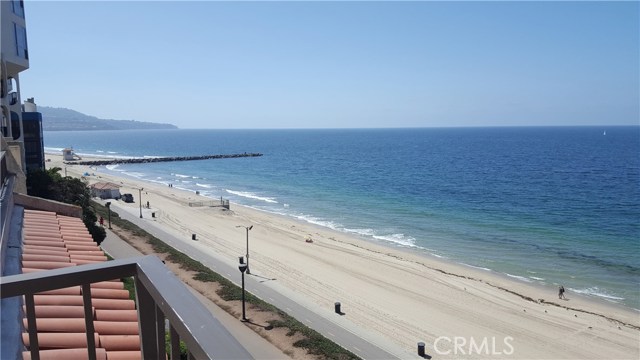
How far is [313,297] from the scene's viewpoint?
23141 mm

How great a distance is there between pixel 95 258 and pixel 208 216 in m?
40.6

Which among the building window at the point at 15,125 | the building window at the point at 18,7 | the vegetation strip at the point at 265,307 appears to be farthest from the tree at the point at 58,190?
the building window at the point at 18,7

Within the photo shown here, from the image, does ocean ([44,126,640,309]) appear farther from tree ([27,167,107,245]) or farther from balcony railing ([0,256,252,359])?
balcony railing ([0,256,252,359])

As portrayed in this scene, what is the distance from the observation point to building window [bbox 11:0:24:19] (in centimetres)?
2072

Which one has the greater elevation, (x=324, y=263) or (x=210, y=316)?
(x=210, y=316)

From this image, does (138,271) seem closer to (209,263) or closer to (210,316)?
(210,316)

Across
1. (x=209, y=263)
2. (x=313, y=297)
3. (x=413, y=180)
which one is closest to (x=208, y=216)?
(x=209, y=263)

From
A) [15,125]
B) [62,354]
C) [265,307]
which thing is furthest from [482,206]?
[62,354]

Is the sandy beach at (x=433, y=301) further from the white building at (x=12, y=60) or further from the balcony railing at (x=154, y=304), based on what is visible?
the balcony railing at (x=154, y=304)

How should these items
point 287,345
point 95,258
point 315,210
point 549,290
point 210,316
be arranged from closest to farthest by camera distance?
point 210,316 < point 95,258 < point 287,345 < point 549,290 < point 315,210

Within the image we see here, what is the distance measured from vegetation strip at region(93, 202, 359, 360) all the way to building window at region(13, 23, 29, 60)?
1245 cm

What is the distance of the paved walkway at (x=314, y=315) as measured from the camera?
55.2 ft

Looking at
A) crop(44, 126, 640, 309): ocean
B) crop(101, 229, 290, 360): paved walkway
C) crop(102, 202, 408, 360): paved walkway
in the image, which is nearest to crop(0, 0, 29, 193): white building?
crop(101, 229, 290, 360): paved walkway

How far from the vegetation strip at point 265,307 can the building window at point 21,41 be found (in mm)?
12445
